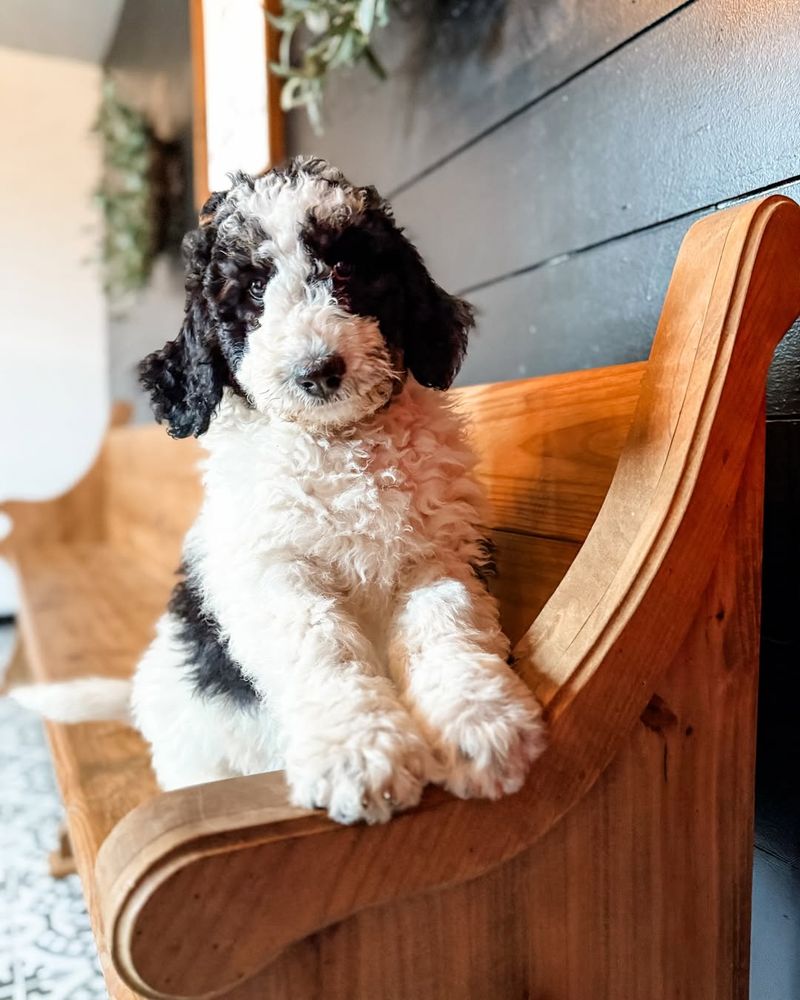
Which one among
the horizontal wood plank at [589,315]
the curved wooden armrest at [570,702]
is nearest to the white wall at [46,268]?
the horizontal wood plank at [589,315]

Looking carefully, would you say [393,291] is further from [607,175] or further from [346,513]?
[607,175]

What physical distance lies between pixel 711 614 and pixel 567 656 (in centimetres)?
16

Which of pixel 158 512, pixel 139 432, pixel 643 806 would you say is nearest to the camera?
pixel 643 806

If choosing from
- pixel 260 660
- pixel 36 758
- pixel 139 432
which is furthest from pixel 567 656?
pixel 139 432

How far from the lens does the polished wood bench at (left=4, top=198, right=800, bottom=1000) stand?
0.52m

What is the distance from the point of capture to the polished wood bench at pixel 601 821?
524 mm

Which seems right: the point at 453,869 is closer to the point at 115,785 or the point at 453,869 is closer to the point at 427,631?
the point at 427,631

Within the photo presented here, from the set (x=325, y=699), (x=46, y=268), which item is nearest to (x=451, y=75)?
(x=325, y=699)

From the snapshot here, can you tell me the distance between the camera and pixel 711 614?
0.72 meters

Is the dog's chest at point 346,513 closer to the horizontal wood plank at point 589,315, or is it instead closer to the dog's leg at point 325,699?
the dog's leg at point 325,699

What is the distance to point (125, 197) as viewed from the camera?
4219 mm

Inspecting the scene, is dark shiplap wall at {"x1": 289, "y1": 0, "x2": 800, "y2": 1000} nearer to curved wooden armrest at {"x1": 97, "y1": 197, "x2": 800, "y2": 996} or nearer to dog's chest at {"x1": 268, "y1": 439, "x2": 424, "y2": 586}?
curved wooden armrest at {"x1": 97, "y1": 197, "x2": 800, "y2": 996}

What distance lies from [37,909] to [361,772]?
4.98 feet

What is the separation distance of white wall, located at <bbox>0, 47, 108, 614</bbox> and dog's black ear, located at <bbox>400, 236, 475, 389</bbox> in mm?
4368
